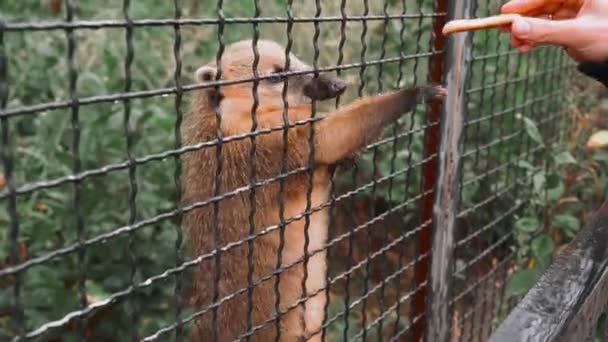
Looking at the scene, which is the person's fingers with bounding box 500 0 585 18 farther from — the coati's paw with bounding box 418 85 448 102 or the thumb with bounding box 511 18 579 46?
the coati's paw with bounding box 418 85 448 102

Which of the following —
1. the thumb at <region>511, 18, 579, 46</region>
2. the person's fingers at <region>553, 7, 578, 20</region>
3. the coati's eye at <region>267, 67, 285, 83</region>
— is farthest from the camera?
the person's fingers at <region>553, 7, 578, 20</region>

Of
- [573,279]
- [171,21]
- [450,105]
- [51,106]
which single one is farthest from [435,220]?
[51,106]

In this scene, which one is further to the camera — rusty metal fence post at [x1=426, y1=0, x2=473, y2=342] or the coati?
rusty metal fence post at [x1=426, y1=0, x2=473, y2=342]

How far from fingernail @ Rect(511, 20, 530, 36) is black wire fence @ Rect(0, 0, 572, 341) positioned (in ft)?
1.41

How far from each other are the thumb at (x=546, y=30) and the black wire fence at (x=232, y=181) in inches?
17.4

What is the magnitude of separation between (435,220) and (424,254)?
0.40ft

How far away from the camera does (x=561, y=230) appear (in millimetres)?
3473

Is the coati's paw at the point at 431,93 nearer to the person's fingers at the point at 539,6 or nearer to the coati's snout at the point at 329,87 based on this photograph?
the coati's snout at the point at 329,87

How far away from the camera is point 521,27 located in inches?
55.6

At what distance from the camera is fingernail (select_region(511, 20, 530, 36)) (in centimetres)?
141

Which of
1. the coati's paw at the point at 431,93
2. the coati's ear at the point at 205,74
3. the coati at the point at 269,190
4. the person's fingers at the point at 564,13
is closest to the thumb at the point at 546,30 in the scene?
the person's fingers at the point at 564,13

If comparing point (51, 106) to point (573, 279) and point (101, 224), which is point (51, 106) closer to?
point (573, 279)

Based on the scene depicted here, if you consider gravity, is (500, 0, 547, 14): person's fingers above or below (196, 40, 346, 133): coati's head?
above

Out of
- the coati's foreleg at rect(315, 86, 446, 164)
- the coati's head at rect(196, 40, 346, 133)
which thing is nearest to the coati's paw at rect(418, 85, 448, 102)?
the coati's foreleg at rect(315, 86, 446, 164)
